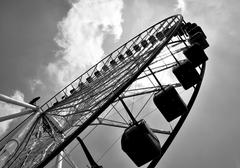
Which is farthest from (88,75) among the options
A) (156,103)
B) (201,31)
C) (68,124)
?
(156,103)

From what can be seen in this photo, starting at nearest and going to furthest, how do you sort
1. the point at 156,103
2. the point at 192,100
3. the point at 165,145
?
1. the point at 165,145
2. the point at 156,103
3. the point at 192,100

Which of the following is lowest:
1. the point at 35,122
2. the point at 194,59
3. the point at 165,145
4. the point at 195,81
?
the point at 165,145

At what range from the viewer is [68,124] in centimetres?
1003

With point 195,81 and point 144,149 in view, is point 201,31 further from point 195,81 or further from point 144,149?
point 144,149

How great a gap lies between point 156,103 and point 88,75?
908 centimetres

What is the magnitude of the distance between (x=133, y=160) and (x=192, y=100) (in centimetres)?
328

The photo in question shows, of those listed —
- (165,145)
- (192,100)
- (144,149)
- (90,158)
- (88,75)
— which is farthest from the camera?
(88,75)

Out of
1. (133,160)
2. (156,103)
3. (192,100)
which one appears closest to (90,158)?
(133,160)

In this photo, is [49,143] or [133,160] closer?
[133,160]

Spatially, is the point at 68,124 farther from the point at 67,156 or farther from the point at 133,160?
the point at 133,160

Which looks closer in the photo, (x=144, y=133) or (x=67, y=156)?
(x=144, y=133)

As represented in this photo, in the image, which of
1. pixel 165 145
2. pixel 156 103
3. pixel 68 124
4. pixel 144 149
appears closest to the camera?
pixel 144 149

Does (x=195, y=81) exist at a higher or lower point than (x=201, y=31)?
lower

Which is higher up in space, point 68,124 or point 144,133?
point 68,124
